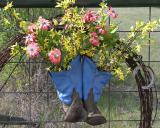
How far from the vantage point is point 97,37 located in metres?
2.75

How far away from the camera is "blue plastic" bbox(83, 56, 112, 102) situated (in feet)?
9.20

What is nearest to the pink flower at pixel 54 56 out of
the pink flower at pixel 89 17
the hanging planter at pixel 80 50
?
the hanging planter at pixel 80 50

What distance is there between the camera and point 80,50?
279 centimetres

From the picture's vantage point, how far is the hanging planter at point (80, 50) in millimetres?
2734

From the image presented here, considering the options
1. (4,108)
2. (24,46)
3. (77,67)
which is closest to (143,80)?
(77,67)

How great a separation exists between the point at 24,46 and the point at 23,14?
1061 millimetres

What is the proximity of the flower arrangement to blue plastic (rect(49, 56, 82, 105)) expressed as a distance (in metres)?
0.03

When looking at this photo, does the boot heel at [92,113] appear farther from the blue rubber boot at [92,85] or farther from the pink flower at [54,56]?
the pink flower at [54,56]

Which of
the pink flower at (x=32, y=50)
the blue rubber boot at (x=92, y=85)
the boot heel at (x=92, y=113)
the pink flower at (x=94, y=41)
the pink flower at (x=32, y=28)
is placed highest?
the pink flower at (x=32, y=28)

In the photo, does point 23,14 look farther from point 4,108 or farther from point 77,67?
point 77,67

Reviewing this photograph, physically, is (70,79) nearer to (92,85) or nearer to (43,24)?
(92,85)

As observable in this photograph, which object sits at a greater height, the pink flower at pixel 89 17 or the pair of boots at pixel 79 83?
the pink flower at pixel 89 17

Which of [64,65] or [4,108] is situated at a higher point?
[64,65]

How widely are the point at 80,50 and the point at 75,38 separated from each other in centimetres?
7
